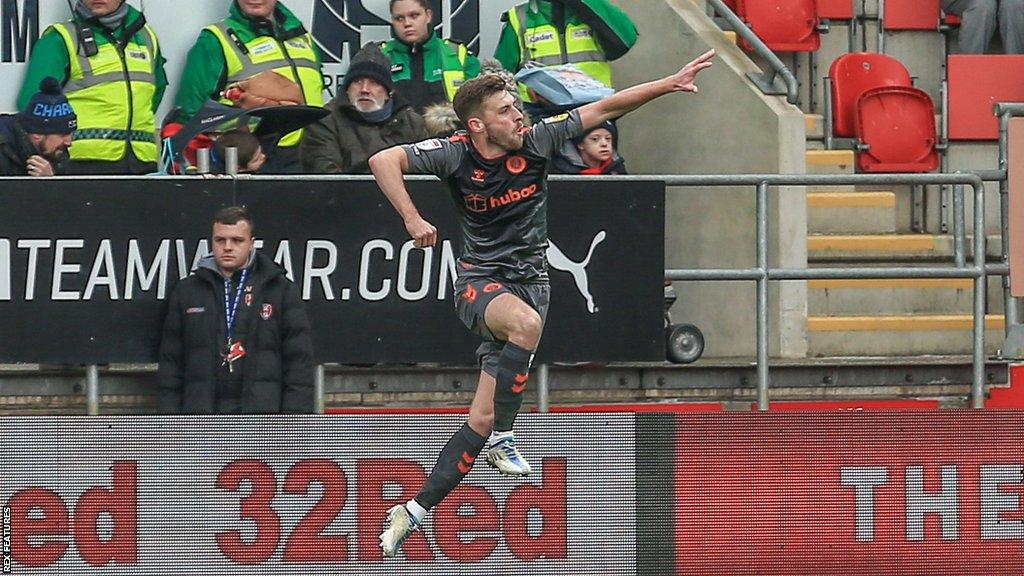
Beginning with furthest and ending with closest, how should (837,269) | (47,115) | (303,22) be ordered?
(303,22), (837,269), (47,115)

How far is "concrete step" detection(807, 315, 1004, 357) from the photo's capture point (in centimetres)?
1221

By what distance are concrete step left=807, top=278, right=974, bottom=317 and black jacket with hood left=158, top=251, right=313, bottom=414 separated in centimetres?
404

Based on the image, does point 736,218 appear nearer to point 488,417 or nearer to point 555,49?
point 555,49

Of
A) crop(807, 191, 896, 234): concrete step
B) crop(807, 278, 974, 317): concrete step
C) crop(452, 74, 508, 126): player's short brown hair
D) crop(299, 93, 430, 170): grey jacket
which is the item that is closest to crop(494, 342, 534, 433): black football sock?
crop(452, 74, 508, 126): player's short brown hair

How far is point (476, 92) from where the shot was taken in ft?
27.2

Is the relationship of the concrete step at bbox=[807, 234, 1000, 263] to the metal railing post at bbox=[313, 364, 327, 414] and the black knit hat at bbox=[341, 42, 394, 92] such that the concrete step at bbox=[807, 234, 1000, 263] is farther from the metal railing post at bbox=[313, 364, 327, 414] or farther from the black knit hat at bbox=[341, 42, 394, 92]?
the metal railing post at bbox=[313, 364, 327, 414]

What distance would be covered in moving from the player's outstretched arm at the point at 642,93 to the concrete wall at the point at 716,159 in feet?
11.2

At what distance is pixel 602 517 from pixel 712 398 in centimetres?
151

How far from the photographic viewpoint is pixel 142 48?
37.9 ft

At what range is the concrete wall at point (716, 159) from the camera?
463 inches

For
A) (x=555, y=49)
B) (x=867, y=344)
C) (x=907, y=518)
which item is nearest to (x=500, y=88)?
(x=907, y=518)

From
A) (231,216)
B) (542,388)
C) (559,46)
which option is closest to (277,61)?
(559,46)

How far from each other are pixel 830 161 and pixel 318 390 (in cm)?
471

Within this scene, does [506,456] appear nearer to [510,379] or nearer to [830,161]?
[510,379]
